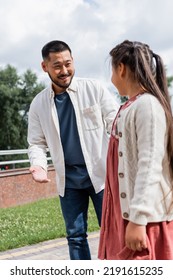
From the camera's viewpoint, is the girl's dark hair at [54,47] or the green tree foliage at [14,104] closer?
the girl's dark hair at [54,47]

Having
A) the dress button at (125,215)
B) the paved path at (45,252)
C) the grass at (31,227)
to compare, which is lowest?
the paved path at (45,252)

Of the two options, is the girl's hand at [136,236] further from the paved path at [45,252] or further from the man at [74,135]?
the paved path at [45,252]

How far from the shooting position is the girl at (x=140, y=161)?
5.87ft

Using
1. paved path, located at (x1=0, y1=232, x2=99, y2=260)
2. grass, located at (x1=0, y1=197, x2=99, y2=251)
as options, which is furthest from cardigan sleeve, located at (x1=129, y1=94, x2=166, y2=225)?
grass, located at (x1=0, y1=197, x2=99, y2=251)

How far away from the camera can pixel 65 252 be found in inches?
169

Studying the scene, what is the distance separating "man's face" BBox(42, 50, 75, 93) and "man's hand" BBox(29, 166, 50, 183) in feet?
2.08

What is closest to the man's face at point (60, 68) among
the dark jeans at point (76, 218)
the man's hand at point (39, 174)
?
the man's hand at point (39, 174)

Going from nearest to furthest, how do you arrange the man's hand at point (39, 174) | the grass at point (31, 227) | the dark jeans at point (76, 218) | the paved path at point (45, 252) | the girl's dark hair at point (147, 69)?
1. the girl's dark hair at point (147, 69)
2. the man's hand at point (39, 174)
3. the dark jeans at point (76, 218)
4. the paved path at point (45, 252)
5. the grass at point (31, 227)

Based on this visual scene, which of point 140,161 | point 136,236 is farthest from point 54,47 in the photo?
point 136,236

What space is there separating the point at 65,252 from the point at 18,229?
54.7 inches

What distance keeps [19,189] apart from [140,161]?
8.65 metres

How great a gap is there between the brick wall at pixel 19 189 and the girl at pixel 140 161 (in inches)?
310
